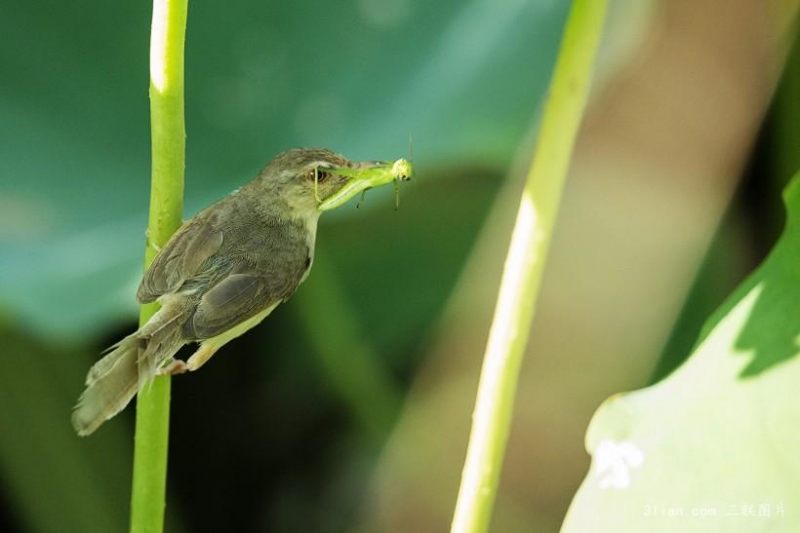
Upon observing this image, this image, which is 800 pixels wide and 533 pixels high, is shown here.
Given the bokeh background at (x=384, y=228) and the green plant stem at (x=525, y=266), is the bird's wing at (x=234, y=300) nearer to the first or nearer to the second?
the green plant stem at (x=525, y=266)

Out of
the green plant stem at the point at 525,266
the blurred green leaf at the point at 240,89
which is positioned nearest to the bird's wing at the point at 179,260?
the green plant stem at the point at 525,266

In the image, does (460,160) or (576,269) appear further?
(576,269)

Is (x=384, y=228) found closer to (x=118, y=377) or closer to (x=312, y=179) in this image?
(x=312, y=179)

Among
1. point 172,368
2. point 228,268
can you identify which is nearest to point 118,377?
point 172,368

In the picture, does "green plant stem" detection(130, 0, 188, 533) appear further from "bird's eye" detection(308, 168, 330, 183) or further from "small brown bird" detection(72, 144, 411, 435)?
"bird's eye" detection(308, 168, 330, 183)

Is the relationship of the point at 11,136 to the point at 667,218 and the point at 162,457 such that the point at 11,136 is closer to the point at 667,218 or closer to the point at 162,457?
the point at 162,457

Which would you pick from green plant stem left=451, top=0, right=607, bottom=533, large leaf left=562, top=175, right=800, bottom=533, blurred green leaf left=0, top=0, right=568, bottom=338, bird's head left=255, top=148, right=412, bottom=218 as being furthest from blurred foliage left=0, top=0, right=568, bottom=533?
large leaf left=562, top=175, right=800, bottom=533

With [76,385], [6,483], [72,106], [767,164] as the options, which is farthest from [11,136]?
[767,164]

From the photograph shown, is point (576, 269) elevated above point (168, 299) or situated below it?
below
